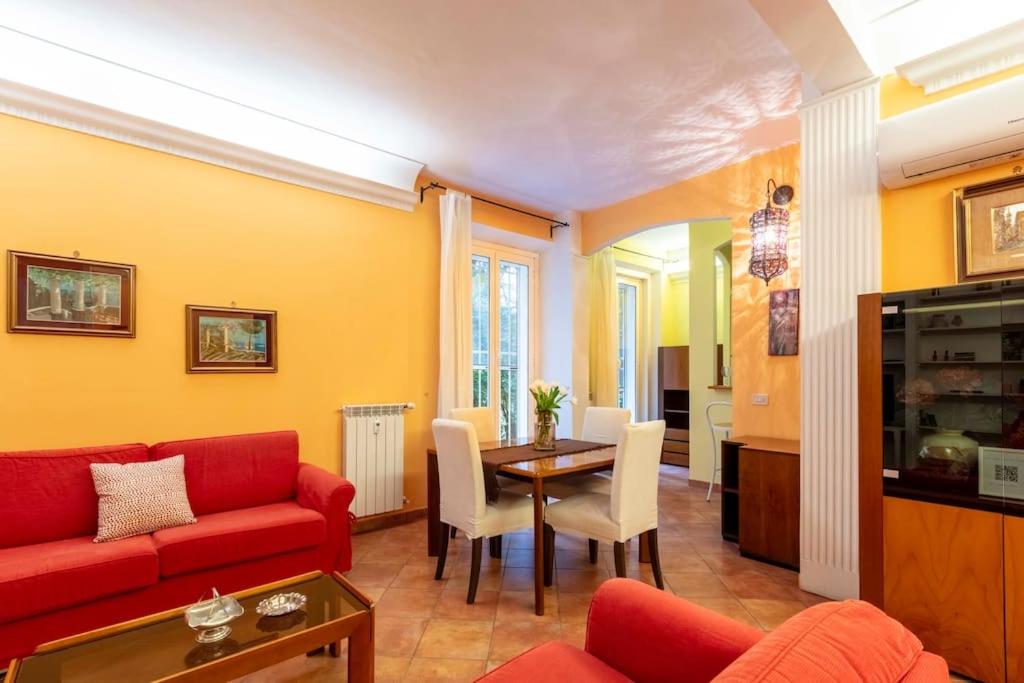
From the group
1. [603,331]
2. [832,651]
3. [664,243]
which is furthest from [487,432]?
[664,243]

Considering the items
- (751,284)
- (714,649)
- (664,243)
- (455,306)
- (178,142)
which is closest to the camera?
(714,649)

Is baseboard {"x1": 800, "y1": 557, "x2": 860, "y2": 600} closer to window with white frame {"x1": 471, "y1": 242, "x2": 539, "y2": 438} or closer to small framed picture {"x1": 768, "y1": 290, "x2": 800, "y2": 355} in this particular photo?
small framed picture {"x1": 768, "y1": 290, "x2": 800, "y2": 355}

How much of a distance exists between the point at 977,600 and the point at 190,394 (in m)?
4.19

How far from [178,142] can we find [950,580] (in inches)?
184

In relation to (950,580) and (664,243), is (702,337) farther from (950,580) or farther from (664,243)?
(950,580)

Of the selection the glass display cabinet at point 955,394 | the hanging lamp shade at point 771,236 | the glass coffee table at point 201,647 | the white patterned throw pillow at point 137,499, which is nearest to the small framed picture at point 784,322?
the hanging lamp shade at point 771,236

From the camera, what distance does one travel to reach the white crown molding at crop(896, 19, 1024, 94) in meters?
2.14

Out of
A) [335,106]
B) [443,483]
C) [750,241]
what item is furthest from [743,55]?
[443,483]

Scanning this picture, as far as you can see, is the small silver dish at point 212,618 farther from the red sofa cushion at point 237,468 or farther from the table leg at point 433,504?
the table leg at point 433,504

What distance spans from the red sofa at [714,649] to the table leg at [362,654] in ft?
2.27

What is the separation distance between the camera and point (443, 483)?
3.05m

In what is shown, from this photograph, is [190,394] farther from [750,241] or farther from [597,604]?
[750,241]

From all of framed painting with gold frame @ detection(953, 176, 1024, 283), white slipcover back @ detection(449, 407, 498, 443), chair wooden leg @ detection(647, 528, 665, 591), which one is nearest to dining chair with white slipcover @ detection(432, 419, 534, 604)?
chair wooden leg @ detection(647, 528, 665, 591)

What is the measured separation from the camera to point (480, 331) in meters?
5.05
